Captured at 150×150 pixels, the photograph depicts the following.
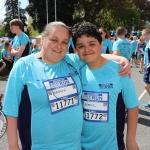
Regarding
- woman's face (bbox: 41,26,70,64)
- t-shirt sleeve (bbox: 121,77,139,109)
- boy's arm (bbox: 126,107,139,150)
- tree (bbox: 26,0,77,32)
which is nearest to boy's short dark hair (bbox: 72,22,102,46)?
woman's face (bbox: 41,26,70,64)

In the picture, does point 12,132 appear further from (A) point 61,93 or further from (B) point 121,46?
(B) point 121,46

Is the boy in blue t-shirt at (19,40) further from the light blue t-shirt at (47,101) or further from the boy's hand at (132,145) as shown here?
the boy's hand at (132,145)

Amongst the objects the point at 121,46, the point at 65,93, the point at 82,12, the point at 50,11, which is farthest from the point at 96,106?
the point at 82,12

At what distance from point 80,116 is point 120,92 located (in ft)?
1.19

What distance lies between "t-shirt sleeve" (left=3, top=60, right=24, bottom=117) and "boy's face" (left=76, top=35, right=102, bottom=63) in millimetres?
491

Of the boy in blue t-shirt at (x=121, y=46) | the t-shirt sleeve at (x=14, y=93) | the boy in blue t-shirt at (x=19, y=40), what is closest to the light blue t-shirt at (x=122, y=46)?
Result: the boy in blue t-shirt at (x=121, y=46)

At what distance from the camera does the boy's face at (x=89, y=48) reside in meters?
1.94

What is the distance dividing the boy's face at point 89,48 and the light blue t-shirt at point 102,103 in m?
0.11

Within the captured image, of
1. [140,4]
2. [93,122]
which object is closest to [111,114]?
[93,122]

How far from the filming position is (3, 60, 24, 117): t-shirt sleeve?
1710mm

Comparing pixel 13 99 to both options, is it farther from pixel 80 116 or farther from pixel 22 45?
pixel 22 45

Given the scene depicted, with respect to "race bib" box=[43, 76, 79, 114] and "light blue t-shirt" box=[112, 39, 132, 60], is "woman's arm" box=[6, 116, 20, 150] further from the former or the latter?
"light blue t-shirt" box=[112, 39, 132, 60]

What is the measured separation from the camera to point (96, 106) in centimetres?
196

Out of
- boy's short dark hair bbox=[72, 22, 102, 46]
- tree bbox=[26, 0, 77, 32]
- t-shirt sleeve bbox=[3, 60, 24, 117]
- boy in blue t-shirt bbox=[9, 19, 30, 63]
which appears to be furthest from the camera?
tree bbox=[26, 0, 77, 32]
